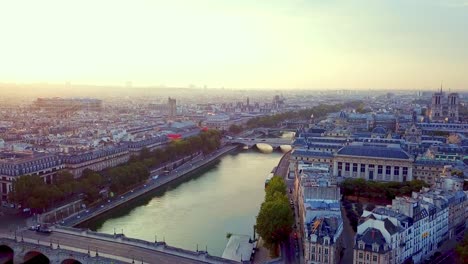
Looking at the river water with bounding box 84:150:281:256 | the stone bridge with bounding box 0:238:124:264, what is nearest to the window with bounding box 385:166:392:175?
the river water with bounding box 84:150:281:256

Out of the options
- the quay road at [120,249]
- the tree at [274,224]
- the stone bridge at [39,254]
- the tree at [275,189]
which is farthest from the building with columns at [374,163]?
the stone bridge at [39,254]

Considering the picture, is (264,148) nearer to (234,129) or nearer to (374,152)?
(234,129)

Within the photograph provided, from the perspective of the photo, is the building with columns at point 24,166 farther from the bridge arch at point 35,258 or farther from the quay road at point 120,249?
the bridge arch at point 35,258

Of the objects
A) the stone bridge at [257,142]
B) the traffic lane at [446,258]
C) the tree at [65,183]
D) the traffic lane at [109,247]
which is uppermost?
the tree at [65,183]

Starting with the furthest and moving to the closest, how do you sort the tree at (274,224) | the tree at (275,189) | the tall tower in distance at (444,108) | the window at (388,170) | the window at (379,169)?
the tall tower in distance at (444,108) < the window at (379,169) < the window at (388,170) < the tree at (275,189) < the tree at (274,224)

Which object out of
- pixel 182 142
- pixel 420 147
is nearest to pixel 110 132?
pixel 182 142
